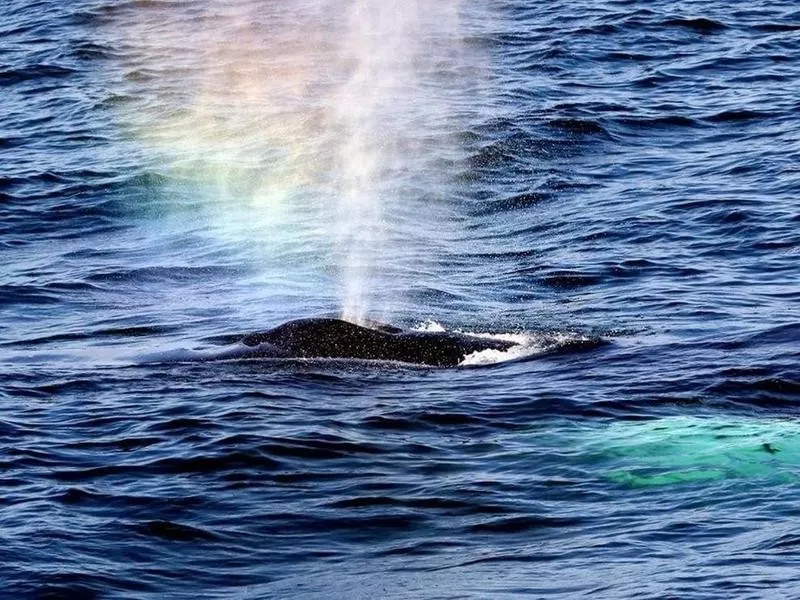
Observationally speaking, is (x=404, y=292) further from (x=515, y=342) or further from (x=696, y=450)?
(x=696, y=450)

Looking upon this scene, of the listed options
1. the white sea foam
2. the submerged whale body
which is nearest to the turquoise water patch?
the white sea foam

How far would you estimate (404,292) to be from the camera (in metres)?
22.0

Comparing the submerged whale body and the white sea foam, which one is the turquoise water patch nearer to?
the white sea foam

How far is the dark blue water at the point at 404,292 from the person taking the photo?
12.7 metres

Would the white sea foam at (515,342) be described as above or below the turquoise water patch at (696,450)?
below

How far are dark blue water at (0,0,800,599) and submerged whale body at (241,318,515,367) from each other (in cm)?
37

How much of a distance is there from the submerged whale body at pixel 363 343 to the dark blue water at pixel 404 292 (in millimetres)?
373

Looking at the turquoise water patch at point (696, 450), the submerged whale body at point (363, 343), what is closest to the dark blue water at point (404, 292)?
the turquoise water patch at point (696, 450)

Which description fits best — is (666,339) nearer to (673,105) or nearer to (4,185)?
(673,105)

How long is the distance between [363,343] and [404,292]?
3689mm

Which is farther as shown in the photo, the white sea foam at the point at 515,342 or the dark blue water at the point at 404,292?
the white sea foam at the point at 515,342

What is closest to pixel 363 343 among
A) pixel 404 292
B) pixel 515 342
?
pixel 515 342

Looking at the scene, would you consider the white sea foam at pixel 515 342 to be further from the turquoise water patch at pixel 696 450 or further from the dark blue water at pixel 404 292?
the turquoise water patch at pixel 696 450

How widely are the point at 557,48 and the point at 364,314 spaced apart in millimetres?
17992
